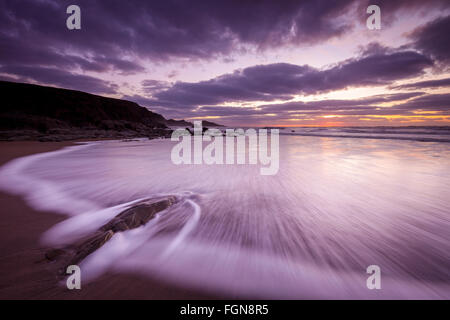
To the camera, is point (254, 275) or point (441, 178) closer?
point (254, 275)

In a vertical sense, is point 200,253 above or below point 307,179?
below

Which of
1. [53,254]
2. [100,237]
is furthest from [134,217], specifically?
[53,254]

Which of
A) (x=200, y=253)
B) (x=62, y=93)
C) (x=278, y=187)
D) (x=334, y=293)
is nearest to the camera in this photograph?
(x=334, y=293)

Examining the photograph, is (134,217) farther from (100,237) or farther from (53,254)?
(53,254)

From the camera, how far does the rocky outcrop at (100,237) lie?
172cm

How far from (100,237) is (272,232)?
1910 millimetres

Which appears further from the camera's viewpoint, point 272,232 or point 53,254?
point 272,232

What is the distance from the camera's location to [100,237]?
1929 millimetres

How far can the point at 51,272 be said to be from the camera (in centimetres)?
156

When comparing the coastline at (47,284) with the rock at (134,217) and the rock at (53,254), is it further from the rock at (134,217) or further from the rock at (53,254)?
the rock at (134,217)
